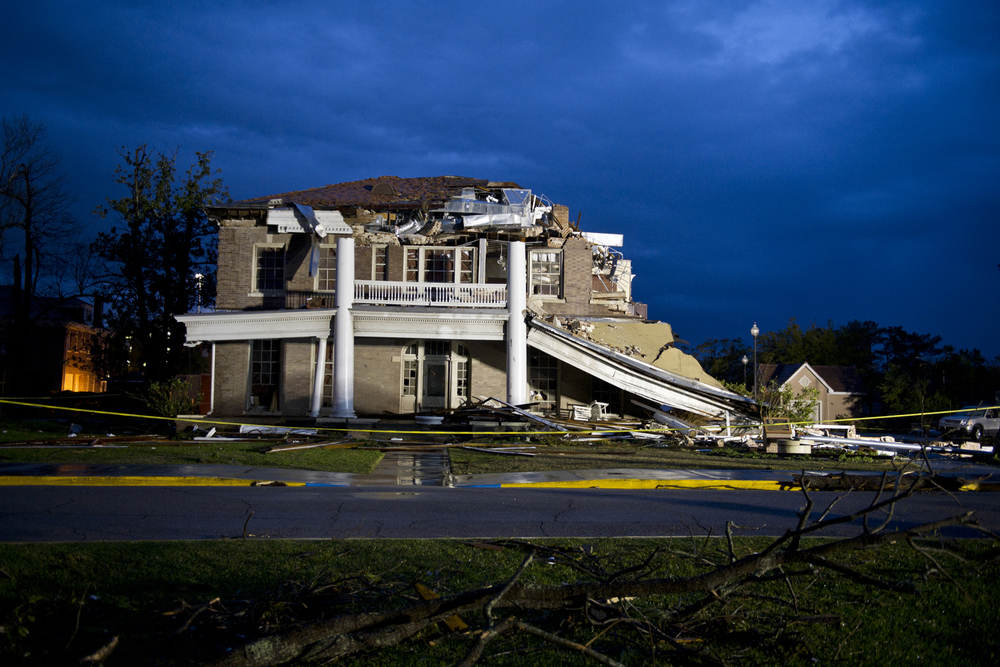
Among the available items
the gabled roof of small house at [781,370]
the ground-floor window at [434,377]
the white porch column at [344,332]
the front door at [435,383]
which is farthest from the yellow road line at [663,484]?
the gabled roof of small house at [781,370]

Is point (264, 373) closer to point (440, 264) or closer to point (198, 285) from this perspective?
point (440, 264)

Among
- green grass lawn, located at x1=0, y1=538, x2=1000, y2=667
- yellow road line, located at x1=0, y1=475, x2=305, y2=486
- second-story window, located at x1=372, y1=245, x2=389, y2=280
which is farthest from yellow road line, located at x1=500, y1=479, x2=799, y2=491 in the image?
second-story window, located at x1=372, y1=245, x2=389, y2=280

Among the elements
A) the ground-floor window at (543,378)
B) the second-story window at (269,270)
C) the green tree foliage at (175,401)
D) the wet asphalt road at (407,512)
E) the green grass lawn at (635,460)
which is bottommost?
the wet asphalt road at (407,512)

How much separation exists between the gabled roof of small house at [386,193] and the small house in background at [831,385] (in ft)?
107

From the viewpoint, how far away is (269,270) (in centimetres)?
2291

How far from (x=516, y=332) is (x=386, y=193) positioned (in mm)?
7586

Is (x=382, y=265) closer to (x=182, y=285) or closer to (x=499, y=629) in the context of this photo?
(x=182, y=285)

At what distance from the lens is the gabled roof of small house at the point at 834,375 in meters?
50.9

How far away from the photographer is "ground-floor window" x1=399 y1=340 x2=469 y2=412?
74.9ft

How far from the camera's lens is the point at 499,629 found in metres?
3.23

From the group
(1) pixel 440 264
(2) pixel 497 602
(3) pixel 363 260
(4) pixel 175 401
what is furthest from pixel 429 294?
(2) pixel 497 602

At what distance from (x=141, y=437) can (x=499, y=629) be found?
702 inches

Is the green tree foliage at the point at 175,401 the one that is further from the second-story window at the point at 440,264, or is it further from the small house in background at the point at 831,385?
the small house in background at the point at 831,385

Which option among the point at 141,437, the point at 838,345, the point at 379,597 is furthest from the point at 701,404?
the point at 838,345
